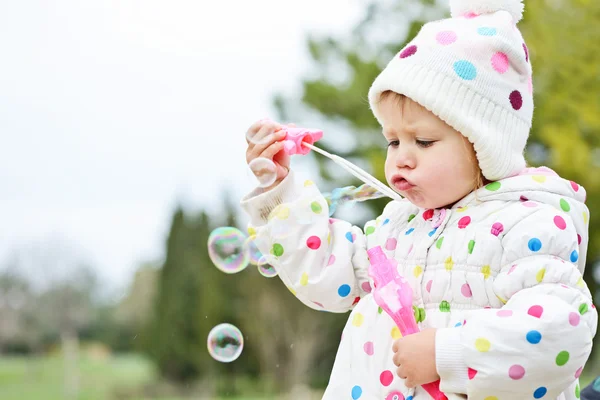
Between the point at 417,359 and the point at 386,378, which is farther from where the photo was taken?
the point at 386,378

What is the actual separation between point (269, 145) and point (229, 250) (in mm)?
482

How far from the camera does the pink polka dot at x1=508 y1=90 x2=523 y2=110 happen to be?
174cm

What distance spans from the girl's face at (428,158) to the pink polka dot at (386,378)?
37 cm

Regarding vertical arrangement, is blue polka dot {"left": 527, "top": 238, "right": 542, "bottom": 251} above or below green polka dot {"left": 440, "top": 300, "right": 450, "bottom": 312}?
above

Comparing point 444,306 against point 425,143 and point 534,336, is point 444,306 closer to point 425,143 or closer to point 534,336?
point 534,336

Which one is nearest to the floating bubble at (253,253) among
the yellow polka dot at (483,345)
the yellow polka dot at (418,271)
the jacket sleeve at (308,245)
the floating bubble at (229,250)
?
the floating bubble at (229,250)

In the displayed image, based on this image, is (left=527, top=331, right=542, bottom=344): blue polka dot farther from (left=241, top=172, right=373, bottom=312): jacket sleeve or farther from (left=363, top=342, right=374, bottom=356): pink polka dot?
(left=241, top=172, right=373, bottom=312): jacket sleeve

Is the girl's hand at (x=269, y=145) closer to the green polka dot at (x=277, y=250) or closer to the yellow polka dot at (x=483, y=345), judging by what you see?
the green polka dot at (x=277, y=250)

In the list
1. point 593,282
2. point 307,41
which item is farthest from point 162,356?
point 593,282

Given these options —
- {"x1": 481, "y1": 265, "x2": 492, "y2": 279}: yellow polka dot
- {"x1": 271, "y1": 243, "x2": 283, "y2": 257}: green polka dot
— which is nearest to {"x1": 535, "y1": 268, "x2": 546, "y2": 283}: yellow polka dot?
{"x1": 481, "y1": 265, "x2": 492, "y2": 279}: yellow polka dot

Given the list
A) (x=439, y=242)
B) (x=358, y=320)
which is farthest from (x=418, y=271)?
(x=358, y=320)

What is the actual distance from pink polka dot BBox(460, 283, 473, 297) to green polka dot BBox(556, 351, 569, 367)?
0.70 feet

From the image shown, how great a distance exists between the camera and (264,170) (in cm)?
186

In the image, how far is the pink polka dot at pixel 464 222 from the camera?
1695 millimetres
